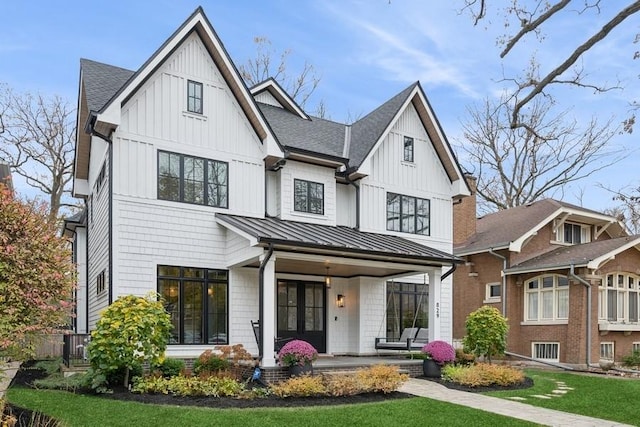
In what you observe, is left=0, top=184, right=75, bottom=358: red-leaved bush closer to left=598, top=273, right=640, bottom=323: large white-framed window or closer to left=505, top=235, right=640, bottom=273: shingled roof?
left=505, top=235, right=640, bottom=273: shingled roof

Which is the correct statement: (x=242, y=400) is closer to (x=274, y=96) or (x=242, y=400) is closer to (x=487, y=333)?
(x=487, y=333)

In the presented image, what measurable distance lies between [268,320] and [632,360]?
13.1 metres

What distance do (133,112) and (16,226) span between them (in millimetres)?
5724

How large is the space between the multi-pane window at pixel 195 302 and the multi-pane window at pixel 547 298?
36.6 feet

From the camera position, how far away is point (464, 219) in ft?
72.7

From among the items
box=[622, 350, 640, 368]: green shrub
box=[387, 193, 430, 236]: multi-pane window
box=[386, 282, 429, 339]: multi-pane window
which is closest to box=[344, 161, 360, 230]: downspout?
box=[387, 193, 430, 236]: multi-pane window

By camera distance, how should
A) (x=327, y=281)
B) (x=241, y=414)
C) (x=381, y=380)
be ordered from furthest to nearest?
(x=327, y=281), (x=381, y=380), (x=241, y=414)

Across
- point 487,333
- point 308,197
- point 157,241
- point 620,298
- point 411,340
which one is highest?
point 308,197

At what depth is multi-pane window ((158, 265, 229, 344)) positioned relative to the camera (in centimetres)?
1264

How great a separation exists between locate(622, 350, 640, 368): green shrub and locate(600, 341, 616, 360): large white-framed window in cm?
38

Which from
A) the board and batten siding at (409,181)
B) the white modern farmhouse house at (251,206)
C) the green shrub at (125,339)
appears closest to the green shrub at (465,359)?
the white modern farmhouse house at (251,206)

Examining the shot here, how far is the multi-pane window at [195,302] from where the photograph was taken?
1264cm

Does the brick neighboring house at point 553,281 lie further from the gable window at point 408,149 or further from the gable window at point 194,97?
the gable window at point 194,97

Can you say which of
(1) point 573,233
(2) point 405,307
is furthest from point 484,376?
(1) point 573,233
